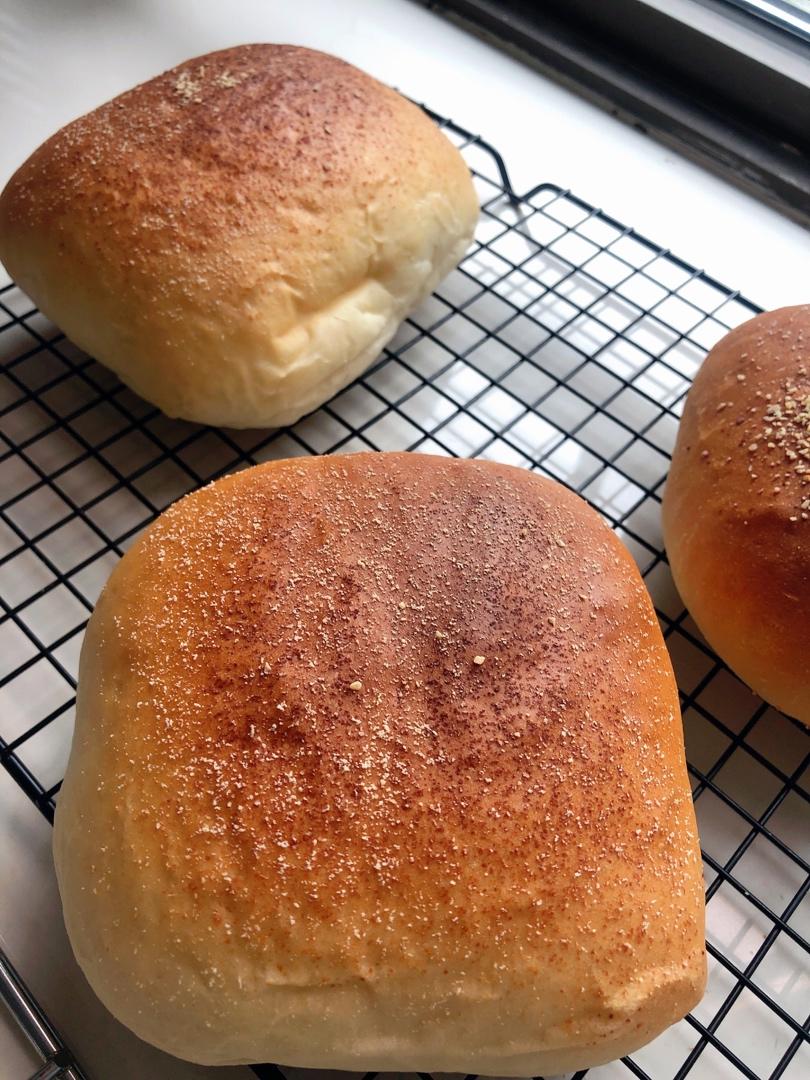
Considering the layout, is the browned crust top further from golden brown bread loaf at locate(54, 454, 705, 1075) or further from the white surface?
the white surface

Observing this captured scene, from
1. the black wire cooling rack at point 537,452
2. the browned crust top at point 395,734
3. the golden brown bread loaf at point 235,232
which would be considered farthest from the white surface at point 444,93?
the browned crust top at point 395,734

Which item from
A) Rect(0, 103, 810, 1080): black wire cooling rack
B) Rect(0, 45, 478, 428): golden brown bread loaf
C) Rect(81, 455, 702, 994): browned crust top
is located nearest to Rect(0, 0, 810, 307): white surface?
Rect(0, 103, 810, 1080): black wire cooling rack

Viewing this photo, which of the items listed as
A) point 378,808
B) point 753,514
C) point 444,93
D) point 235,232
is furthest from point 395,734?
point 444,93

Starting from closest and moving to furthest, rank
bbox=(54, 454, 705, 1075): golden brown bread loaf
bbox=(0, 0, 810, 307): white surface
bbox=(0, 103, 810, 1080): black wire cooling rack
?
bbox=(54, 454, 705, 1075): golden brown bread loaf → bbox=(0, 103, 810, 1080): black wire cooling rack → bbox=(0, 0, 810, 307): white surface

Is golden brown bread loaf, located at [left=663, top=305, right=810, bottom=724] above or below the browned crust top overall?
below

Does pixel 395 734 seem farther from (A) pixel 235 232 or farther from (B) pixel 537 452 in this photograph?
(A) pixel 235 232

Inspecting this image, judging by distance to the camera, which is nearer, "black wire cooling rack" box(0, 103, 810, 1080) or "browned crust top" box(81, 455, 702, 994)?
"browned crust top" box(81, 455, 702, 994)
